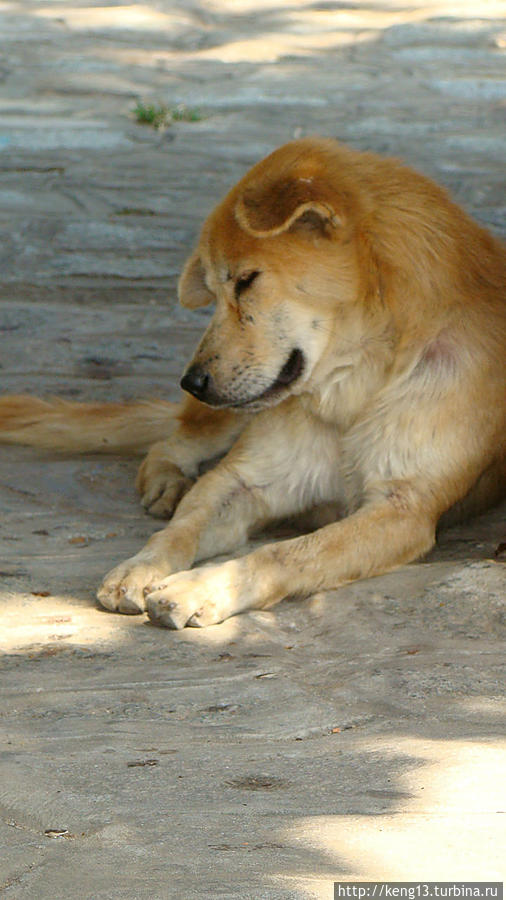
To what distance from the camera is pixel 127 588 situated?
382cm

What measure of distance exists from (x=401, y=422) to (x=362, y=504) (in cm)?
31

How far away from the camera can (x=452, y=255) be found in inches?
172

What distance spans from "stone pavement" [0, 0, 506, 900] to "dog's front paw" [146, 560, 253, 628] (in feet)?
0.18

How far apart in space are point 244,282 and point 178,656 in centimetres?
146

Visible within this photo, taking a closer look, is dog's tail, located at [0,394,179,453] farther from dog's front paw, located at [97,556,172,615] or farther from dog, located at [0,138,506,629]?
dog's front paw, located at [97,556,172,615]

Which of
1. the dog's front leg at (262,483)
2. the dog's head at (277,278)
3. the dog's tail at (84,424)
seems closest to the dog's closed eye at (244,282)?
the dog's head at (277,278)

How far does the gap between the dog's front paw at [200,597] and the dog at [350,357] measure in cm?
18

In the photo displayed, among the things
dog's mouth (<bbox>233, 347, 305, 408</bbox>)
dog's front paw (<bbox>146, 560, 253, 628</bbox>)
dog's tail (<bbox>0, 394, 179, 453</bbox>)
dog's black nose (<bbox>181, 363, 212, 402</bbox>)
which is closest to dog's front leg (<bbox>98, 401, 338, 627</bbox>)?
dog's mouth (<bbox>233, 347, 305, 408</bbox>)

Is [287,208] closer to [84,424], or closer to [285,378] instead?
[285,378]

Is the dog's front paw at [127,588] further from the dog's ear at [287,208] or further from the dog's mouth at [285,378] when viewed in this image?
the dog's ear at [287,208]

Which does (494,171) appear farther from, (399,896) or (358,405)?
(399,896)

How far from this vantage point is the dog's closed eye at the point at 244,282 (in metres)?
4.33

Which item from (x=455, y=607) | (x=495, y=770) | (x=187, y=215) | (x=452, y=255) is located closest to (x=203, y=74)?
(x=187, y=215)

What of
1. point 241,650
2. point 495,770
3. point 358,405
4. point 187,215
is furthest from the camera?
point 187,215
